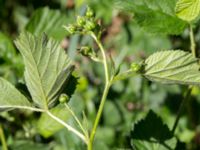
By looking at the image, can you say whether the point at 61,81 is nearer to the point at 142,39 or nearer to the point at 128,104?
the point at 128,104

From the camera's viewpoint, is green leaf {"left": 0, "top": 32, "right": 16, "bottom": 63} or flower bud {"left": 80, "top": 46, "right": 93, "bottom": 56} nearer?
flower bud {"left": 80, "top": 46, "right": 93, "bottom": 56}

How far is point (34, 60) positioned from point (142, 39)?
179cm

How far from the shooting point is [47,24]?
1820 mm

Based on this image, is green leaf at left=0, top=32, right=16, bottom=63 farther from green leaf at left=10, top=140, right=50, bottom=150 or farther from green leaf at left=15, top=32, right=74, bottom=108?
green leaf at left=15, top=32, right=74, bottom=108

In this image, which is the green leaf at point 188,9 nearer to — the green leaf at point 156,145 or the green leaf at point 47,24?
the green leaf at point 156,145

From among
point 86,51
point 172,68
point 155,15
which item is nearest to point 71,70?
point 86,51

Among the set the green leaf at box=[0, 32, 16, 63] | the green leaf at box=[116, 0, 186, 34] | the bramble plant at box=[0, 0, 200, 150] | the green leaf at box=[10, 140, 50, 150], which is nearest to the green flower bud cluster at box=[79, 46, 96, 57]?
the bramble plant at box=[0, 0, 200, 150]

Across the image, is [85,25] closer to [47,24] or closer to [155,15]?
[155,15]

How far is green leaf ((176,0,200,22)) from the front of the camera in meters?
1.06

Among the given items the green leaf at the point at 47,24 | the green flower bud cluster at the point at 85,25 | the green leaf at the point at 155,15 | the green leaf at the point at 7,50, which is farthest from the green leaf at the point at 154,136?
the green leaf at the point at 7,50

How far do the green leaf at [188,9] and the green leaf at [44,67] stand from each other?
0.26m

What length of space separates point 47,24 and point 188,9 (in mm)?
827

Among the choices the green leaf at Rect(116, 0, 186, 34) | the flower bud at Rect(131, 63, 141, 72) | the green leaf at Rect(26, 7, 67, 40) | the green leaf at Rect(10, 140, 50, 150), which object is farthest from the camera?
the green leaf at Rect(26, 7, 67, 40)

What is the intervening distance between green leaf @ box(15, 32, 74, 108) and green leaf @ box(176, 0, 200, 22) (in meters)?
0.26
